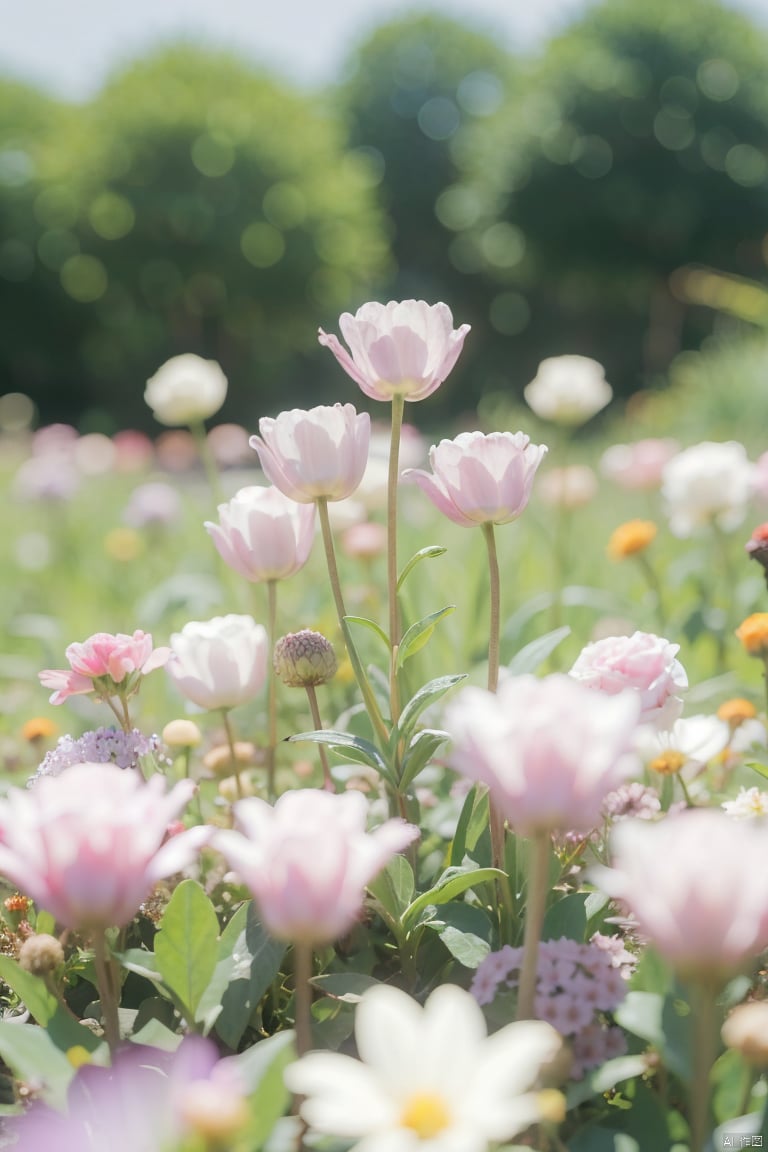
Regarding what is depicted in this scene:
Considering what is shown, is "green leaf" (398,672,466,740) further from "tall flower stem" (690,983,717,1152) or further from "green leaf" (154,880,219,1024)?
"tall flower stem" (690,983,717,1152)

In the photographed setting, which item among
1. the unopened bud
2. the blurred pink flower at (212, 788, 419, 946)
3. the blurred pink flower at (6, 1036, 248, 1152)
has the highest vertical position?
the blurred pink flower at (212, 788, 419, 946)

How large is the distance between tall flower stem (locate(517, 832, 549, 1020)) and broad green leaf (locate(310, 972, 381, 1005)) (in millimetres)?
198

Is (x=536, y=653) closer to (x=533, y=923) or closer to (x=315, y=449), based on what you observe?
(x=315, y=449)

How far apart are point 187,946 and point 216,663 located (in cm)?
37

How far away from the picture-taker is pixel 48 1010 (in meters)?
0.97

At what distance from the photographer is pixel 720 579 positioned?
2904 mm

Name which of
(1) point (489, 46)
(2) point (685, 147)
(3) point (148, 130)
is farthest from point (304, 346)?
(1) point (489, 46)

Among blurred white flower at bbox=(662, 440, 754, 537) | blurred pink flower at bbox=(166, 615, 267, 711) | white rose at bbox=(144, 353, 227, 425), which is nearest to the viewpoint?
blurred pink flower at bbox=(166, 615, 267, 711)

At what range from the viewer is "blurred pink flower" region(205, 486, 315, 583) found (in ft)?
3.96

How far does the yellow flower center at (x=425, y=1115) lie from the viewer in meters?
0.63

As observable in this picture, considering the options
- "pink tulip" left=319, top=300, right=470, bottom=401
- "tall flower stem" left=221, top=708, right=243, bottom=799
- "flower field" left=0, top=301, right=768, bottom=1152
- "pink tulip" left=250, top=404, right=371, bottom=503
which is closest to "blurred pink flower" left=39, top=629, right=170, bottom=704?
"flower field" left=0, top=301, right=768, bottom=1152

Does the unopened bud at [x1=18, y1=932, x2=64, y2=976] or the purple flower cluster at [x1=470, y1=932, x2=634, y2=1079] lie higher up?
the unopened bud at [x1=18, y1=932, x2=64, y2=976]

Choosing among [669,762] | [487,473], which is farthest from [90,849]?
[669,762]

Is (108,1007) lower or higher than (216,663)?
lower
